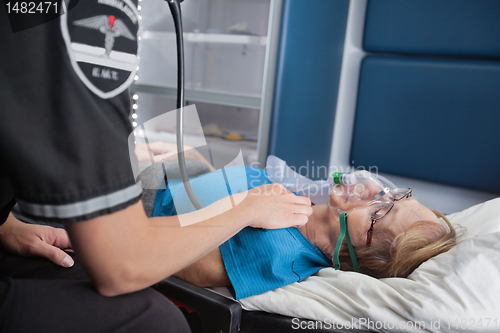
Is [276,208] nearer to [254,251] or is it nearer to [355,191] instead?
[254,251]

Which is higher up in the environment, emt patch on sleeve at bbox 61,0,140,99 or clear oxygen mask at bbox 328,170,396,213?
emt patch on sleeve at bbox 61,0,140,99

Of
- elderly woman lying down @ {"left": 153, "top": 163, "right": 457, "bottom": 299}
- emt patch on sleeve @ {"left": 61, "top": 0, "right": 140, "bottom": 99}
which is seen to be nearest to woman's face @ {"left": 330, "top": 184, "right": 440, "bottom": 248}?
elderly woman lying down @ {"left": 153, "top": 163, "right": 457, "bottom": 299}

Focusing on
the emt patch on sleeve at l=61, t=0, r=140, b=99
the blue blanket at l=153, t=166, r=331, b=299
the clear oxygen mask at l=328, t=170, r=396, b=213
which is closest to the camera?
the emt patch on sleeve at l=61, t=0, r=140, b=99

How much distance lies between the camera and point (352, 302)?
0.94 meters

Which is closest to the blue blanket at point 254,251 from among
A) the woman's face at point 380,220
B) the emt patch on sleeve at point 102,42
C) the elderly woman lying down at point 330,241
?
the elderly woman lying down at point 330,241

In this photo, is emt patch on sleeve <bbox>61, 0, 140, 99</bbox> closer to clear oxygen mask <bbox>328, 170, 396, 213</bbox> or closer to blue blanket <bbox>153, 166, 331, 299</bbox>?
blue blanket <bbox>153, 166, 331, 299</bbox>

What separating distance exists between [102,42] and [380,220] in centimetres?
104

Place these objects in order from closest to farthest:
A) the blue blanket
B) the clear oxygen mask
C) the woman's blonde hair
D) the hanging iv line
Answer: the hanging iv line, the blue blanket, the woman's blonde hair, the clear oxygen mask

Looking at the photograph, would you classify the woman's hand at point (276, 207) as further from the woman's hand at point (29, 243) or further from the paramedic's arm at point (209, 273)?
the woman's hand at point (29, 243)

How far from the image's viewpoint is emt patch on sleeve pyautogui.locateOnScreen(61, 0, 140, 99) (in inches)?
17.7

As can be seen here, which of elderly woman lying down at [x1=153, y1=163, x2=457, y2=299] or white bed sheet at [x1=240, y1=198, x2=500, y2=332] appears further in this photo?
elderly woman lying down at [x1=153, y1=163, x2=457, y2=299]

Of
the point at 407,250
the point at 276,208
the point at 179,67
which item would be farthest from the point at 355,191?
the point at 179,67

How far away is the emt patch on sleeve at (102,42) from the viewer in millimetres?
449

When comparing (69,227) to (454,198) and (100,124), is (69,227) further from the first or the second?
(454,198)
